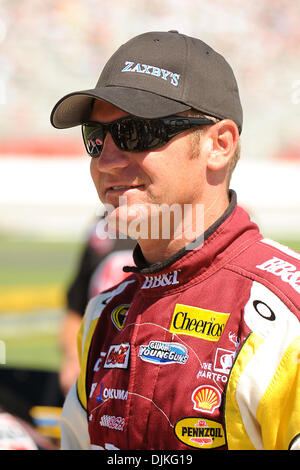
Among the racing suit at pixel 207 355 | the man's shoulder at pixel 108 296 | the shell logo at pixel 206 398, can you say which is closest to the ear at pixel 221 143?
the racing suit at pixel 207 355

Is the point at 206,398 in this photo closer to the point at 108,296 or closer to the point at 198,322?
the point at 198,322

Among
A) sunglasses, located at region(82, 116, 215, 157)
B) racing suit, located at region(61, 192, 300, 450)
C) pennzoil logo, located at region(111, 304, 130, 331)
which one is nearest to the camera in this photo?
racing suit, located at region(61, 192, 300, 450)

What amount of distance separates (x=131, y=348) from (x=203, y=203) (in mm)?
372

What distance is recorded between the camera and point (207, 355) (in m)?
1.38

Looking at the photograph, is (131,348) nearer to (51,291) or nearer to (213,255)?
(213,255)

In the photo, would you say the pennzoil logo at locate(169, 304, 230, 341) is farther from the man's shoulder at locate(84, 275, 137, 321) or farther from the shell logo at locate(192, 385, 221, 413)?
the man's shoulder at locate(84, 275, 137, 321)

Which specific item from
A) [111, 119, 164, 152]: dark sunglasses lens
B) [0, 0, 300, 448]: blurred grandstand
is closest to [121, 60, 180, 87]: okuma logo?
[111, 119, 164, 152]: dark sunglasses lens

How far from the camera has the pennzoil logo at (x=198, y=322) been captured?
4.59ft

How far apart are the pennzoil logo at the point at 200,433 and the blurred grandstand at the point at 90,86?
1129cm

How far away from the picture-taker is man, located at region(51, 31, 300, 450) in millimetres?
1341

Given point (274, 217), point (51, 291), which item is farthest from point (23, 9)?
point (51, 291)

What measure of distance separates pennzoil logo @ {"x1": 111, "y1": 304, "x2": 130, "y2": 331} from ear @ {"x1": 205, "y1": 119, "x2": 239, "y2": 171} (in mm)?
416

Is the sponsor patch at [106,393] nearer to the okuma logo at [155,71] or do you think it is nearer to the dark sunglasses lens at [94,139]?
the dark sunglasses lens at [94,139]
